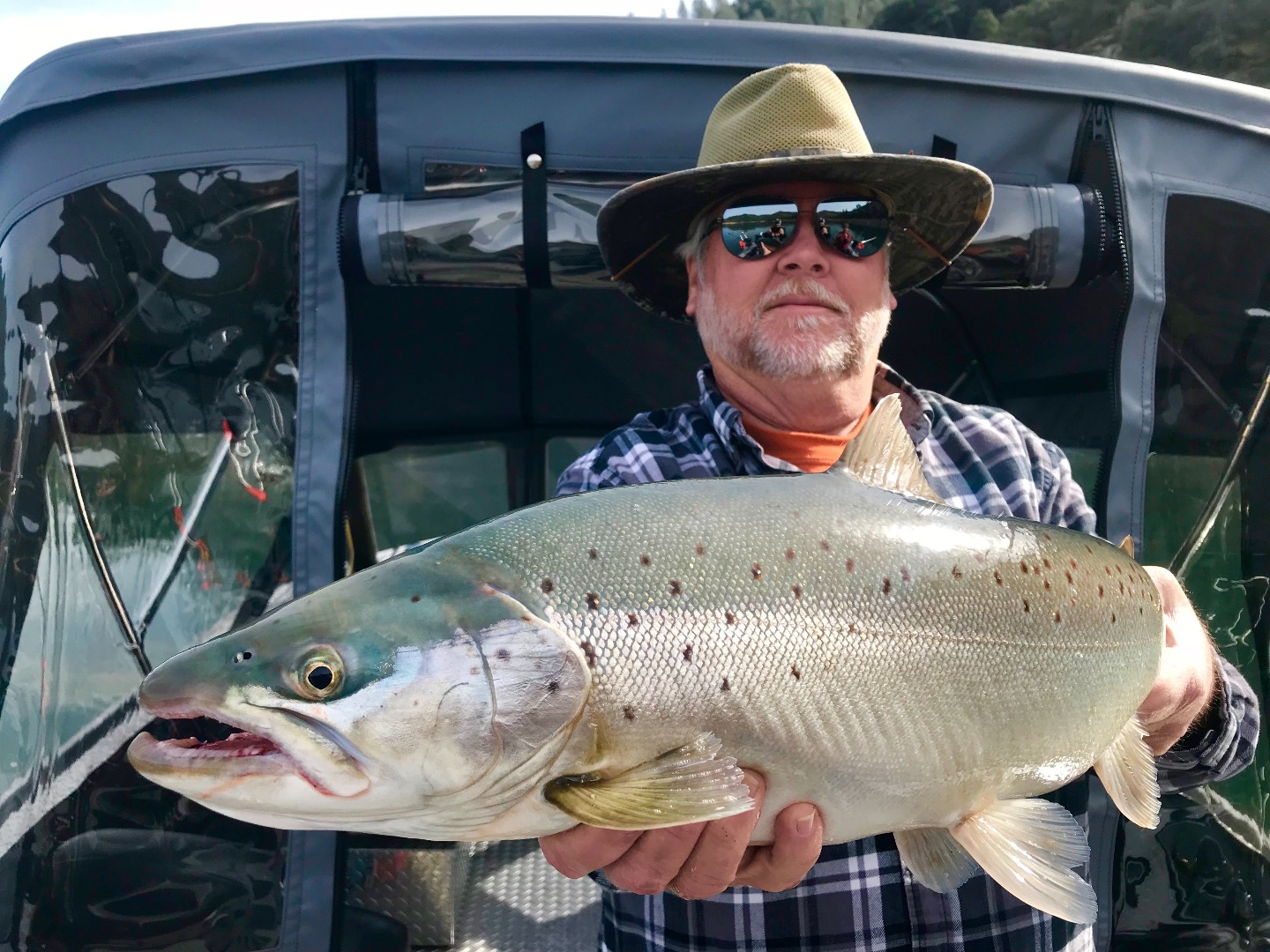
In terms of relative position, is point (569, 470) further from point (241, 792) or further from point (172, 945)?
point (172, 945)

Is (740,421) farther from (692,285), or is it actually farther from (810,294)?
(692,285)

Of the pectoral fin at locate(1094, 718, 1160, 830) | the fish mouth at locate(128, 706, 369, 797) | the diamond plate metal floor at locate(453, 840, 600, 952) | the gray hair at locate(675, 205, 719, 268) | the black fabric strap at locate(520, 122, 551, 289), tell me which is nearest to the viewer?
the fish mouth at locate(128, 706, 369, 797)

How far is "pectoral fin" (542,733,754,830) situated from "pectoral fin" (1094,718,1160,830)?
908 mm

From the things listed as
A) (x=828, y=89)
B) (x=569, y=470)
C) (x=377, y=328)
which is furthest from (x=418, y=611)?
(x=377, y=328)

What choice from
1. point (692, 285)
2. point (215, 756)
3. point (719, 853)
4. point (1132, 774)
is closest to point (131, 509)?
point (215, 756)

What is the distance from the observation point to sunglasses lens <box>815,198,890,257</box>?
2.14m

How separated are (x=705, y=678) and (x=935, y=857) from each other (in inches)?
25.9

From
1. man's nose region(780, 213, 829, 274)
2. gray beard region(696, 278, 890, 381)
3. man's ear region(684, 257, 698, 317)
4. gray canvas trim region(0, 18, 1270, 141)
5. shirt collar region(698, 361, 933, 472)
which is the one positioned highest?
gray canvas trim region(0, 18, 1270, 141)

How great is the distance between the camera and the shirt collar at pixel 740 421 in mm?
1997

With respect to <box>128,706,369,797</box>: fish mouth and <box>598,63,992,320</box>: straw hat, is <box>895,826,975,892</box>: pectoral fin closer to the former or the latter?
<box>128,706,369,797</box>: fish mouth

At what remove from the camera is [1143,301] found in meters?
2.56

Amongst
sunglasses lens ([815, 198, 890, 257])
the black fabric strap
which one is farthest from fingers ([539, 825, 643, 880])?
the black fabric strap

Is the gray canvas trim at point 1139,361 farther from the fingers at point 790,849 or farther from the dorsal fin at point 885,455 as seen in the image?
the fingers at point 790,849

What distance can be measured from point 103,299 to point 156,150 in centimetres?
46
